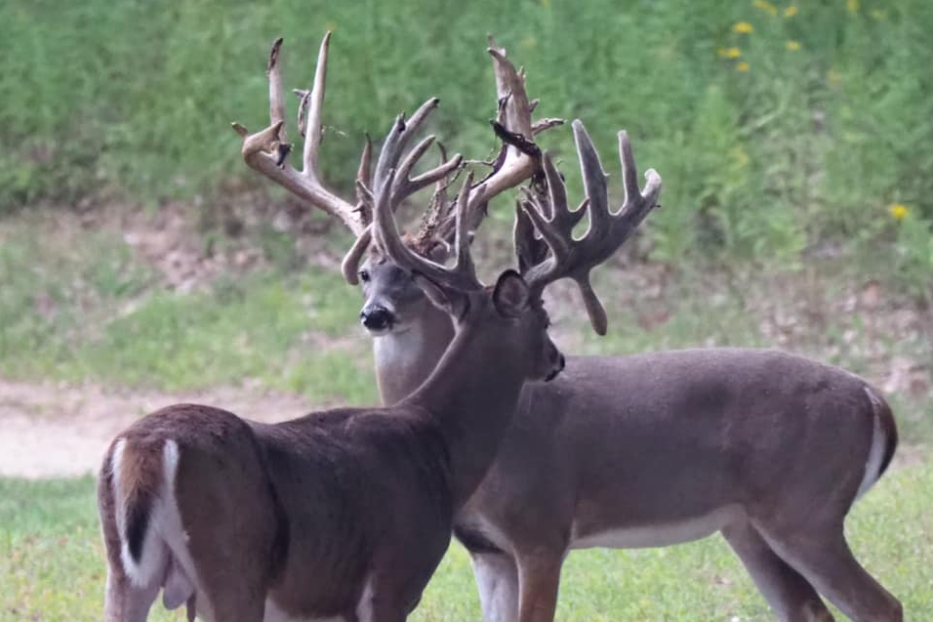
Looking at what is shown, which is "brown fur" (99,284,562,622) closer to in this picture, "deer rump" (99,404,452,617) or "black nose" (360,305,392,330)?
"deer rump" (99,404,452,617)

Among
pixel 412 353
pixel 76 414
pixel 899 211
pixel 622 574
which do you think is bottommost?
pixel 76 414

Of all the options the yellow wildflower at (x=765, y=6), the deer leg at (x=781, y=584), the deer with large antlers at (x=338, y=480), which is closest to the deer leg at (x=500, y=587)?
the deer leg at (x=781, y=584)

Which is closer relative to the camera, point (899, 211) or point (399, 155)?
point (399, 155)

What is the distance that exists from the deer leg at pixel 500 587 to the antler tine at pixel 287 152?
1300 mm

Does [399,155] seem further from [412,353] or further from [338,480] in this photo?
[338,480]

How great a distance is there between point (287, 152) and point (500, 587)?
184cm

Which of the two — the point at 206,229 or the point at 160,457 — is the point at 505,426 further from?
the point at 206,229

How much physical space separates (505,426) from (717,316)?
23.2 feet

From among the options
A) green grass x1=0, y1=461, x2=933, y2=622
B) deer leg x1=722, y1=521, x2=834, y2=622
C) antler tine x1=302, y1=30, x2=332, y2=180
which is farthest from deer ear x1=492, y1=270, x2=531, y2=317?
green grass x1=0, y1=461, x2=933, y2=622

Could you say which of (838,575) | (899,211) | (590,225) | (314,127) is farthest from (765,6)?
A: (590,225)

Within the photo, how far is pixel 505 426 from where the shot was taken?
5840mm

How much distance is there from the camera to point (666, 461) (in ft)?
22.1

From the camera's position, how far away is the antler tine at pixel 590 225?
593 centimetres

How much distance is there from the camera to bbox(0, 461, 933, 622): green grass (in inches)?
295
